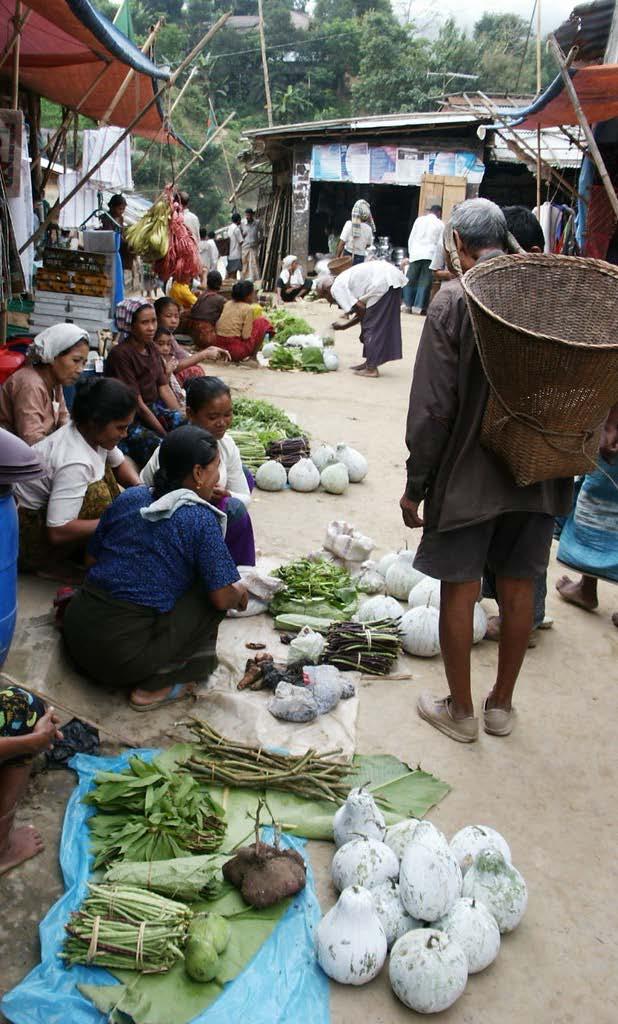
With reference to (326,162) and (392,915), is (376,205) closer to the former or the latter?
(326,162)

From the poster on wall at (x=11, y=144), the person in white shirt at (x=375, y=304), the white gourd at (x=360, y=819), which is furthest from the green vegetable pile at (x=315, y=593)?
the person in white shirt at (x=375, y=304)

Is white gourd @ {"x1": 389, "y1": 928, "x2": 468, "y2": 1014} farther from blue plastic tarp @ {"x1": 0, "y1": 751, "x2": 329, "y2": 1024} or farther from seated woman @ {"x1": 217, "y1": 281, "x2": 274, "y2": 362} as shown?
seated woman @ {"x1": 217, "y1": 281, "x2": 274, "y2": 362}

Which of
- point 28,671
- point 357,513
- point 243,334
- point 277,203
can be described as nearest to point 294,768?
point 28,671

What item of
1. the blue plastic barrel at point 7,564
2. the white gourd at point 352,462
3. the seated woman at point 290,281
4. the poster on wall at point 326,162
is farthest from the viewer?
the poster on wall at point 326,162

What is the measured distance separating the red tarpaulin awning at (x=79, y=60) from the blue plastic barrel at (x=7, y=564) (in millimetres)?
3439

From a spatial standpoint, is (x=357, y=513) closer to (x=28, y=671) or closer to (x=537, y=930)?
(x=28, y=671)

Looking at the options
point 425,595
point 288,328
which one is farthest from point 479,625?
point 288,328

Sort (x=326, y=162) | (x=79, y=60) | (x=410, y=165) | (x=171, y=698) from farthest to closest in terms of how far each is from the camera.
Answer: (x=326, y=162) → (x=410, y=165) → (x=79, y=60) → (x=171, y=698)

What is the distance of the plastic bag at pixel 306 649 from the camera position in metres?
3.42

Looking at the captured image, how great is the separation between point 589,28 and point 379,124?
11884 millimetres

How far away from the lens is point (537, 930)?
227 cm

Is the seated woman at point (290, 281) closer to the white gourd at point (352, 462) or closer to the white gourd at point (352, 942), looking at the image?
the white gourd at point (352, 462)

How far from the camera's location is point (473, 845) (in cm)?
230

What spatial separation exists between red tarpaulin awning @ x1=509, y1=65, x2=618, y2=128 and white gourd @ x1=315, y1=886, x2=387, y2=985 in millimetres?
4666
